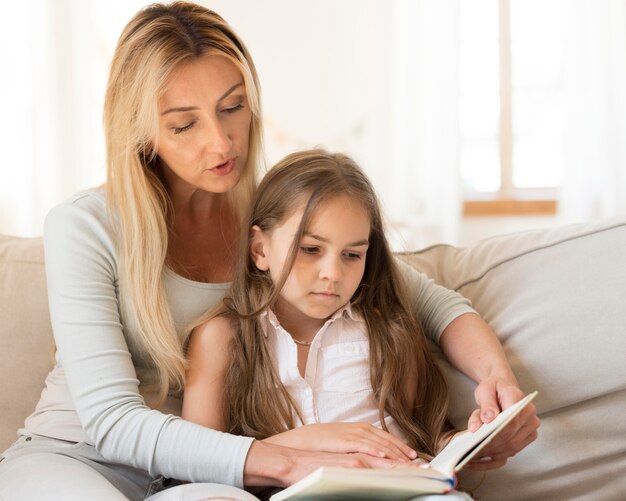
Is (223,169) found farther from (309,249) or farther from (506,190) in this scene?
(506,190)

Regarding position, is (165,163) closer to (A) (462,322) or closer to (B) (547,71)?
(A) (462,322)

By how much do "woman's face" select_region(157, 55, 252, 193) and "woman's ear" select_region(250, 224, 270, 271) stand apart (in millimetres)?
96

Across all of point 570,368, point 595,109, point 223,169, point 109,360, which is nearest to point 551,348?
point 570,368

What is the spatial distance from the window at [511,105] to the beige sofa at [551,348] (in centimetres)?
184

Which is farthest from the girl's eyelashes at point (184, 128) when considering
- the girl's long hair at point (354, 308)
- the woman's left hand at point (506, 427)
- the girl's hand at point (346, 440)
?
the woman's left hand at point (506, 427)

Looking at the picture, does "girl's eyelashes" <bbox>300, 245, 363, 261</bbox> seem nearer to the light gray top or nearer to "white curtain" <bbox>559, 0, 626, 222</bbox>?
the light gray top

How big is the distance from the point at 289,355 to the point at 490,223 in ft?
7.17

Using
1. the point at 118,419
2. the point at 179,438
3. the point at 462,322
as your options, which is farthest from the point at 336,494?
the point at 462,322

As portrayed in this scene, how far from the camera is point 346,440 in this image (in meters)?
1.37

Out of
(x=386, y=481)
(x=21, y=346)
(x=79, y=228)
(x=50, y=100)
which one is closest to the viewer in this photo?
(x=386, y=481)

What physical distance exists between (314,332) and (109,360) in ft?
1.23

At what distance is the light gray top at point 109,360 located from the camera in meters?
1.38

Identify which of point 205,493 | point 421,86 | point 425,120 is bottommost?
point 205,493

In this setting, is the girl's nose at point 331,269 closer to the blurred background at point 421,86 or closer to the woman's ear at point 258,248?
the woman's ear at point 258,248
